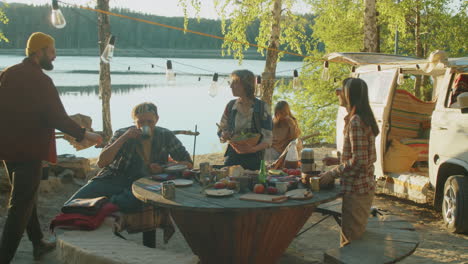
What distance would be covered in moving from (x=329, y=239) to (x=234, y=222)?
8.23ft

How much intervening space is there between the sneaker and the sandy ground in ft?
0.18

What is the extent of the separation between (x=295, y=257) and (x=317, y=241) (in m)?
0.72

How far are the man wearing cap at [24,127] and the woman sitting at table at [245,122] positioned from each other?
4.89ft

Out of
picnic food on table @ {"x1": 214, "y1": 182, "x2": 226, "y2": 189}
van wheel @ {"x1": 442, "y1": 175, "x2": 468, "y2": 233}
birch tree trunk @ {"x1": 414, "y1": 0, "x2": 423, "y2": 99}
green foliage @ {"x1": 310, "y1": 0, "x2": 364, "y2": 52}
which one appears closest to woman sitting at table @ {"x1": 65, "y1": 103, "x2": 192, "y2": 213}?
picnic food on table @ {"x1": 214, "y1": 182, "x2": 226, "y2": 189}

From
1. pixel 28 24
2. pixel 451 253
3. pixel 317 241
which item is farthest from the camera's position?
pixel 28 24

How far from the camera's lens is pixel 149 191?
137 inches

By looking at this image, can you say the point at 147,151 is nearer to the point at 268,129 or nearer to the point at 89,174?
the point at 268,129

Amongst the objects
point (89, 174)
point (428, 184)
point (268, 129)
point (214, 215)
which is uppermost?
point (268, 129)

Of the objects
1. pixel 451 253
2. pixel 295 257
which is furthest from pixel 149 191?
pixel 451 253

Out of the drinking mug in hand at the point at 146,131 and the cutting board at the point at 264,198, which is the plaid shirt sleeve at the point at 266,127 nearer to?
the drinking mug in hand at the point at 146,131

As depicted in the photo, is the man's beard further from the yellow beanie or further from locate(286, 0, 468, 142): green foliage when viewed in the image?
locate(286, 0, 468, 142): green foliage

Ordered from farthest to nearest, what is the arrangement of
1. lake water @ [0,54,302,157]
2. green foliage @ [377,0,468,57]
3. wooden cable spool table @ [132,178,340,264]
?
lake water @ [0,54,302,157] → green foliage @ [377,0,468,57] → wooden cable spool table @ [132,178,340,264]

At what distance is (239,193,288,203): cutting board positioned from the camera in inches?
122

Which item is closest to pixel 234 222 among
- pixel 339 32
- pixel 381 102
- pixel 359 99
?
pixel 359 99
